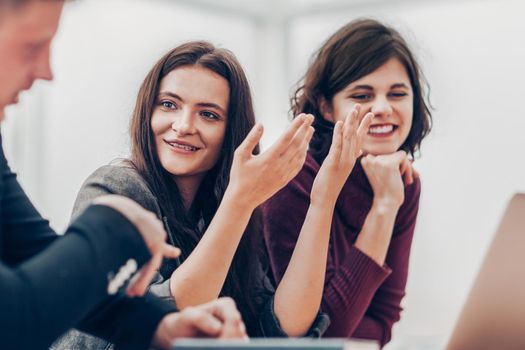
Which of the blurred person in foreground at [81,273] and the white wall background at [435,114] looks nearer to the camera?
the blurred person in foreground at [81,273]

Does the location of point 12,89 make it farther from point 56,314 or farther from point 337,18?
point 337,18

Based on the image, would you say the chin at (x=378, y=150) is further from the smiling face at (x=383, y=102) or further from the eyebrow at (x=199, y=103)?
the eyebrow at (x=199, y=103)

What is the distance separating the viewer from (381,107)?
170 centimetres

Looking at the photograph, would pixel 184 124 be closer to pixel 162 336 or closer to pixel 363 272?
pixel 363 272

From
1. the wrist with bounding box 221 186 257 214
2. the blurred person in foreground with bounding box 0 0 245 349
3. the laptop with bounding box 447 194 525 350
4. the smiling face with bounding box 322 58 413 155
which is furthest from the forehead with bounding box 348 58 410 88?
the blurred person in foreground with bounding box 0 0 245 349

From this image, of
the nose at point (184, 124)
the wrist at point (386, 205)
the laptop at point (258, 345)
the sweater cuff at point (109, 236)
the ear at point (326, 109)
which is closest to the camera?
the laptop at point (258, 345)

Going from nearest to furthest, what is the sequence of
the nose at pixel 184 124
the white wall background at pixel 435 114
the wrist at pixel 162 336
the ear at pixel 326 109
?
the wrist at pixel 162 336, the nose at pixel 184 124, the ear at pixel 326 109, the white wall background at pixel 435 114

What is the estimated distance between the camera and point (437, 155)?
8.91ft

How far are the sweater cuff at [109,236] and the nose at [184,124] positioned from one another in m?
0.64

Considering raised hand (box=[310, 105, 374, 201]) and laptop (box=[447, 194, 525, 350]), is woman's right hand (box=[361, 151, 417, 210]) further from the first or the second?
laptop (box=[447, 194, 525, 350])

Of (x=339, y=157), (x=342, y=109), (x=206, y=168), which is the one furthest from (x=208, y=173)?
(x=342, y=109)

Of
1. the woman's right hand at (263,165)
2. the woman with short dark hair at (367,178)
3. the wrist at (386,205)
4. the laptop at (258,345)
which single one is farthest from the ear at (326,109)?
the laptop at (258,345)

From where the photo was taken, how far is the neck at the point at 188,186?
154 centimetres

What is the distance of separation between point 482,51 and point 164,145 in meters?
1.62
